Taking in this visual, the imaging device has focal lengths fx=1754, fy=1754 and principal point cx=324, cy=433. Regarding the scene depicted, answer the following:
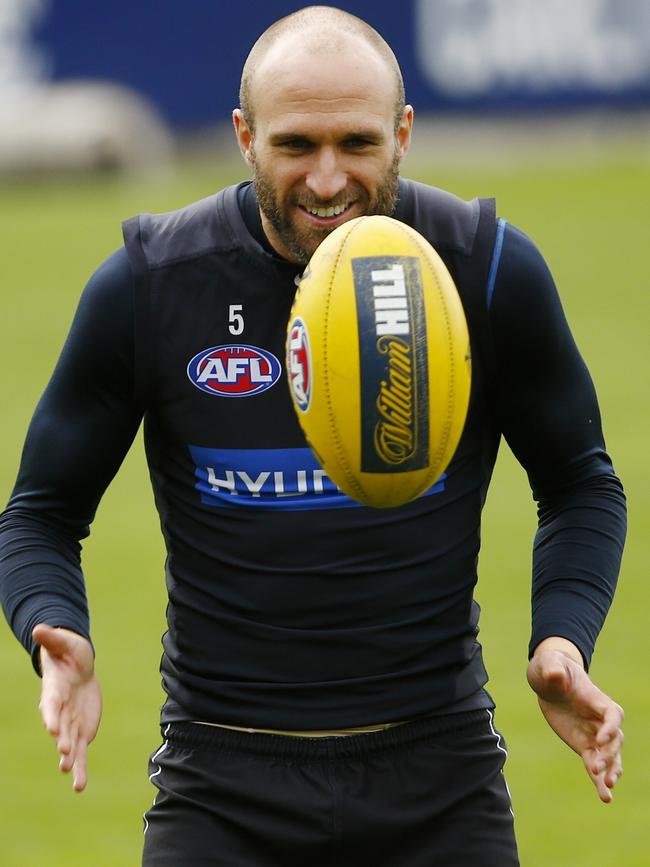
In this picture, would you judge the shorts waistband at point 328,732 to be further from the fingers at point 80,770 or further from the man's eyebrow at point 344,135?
the man's eyebrow at point 344,135

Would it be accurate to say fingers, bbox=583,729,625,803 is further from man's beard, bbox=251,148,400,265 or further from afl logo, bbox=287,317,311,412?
man's beard, bbox=251,148,400,265

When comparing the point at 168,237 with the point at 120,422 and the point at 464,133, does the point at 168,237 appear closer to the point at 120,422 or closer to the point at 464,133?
the point at 120,422

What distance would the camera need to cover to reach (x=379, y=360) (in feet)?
11.4

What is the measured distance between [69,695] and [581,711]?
1089 mm

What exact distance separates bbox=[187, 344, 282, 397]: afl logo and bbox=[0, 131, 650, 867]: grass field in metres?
2.95

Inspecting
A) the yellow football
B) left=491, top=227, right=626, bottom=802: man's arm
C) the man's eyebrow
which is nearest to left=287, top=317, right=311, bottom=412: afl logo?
the yellow football

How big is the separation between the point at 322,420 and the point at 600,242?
19.2 metres

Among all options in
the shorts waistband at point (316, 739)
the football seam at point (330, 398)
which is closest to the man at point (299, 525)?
the shorts waistband at point (316, 739)

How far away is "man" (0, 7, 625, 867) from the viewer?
384 centimetres

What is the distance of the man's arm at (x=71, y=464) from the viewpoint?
13.1 feet

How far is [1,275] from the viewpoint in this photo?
21.5 metres

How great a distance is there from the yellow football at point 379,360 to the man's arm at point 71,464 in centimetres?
56

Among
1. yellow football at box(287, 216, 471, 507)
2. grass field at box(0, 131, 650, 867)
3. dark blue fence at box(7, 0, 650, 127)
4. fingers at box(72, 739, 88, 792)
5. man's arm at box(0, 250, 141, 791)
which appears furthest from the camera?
dark blue fence at box(7, 0, 650, 127)

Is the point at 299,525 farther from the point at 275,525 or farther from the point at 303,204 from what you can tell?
the point at 303,204
